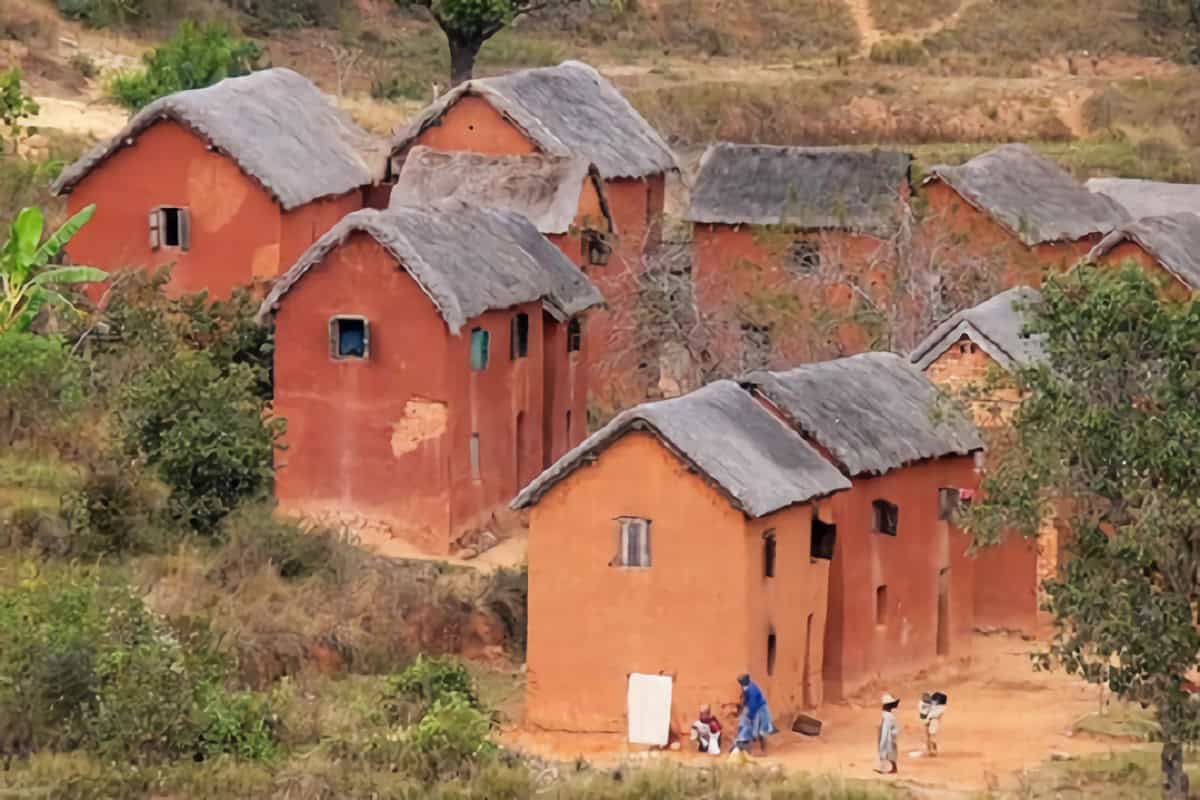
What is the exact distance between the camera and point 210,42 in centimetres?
4697

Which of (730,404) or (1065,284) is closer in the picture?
(1065,284)

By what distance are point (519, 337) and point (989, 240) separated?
855cm

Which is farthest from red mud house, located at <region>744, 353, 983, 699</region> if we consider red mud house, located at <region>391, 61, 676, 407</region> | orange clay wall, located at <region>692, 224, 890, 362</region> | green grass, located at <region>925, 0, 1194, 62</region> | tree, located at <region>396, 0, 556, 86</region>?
green grass, located at <region>925, 0, 1194, 62</region>

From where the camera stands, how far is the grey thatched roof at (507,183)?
125 ft

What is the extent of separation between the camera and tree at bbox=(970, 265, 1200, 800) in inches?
937

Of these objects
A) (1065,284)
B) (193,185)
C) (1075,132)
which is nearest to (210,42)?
(193,185)

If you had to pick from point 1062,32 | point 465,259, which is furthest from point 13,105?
point 1062,32

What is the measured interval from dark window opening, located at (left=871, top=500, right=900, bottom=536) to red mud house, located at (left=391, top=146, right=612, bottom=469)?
7166 mm

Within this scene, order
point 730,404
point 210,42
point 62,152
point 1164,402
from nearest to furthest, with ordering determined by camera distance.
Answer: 1. point 1164,402
2. point 730,404
3. point 62,152
4. point 210,42

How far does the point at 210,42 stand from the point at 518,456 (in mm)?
14518

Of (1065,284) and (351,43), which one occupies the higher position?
(351,43)

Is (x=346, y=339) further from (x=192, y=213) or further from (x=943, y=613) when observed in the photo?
(x=943, y=613)

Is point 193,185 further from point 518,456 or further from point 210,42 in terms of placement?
point 210,42

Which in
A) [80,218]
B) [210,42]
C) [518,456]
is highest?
[210,42]
